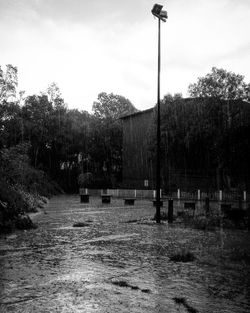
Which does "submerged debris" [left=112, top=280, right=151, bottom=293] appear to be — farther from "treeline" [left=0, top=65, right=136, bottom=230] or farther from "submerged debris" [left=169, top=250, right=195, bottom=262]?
"treeline" [left=0, top=65, right=136, bottom=230]

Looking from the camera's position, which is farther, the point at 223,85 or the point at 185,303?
the point at 223,85

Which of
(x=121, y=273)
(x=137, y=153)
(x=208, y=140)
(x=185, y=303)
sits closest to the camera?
(x=185, y=303)

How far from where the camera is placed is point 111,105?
63281mm

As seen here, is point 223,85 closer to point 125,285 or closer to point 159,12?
point 159,12

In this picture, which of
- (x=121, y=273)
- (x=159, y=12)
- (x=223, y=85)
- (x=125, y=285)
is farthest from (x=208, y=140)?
(x=125, y=285)

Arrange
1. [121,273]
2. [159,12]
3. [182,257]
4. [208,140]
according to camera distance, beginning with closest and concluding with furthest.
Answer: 1. [121,273]
2. [182,257]
3. [159,12]
4. [208,140]

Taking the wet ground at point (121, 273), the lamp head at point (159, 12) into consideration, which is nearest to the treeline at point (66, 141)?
the lamp head at point (159, 12)

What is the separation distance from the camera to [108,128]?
2032 inches

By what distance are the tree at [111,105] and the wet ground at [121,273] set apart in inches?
2050

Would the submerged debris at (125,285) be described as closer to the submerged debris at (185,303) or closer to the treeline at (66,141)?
the submerged debris at (185,303)

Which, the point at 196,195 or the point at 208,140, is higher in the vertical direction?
the point at 208,140

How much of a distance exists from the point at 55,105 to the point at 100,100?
13165 millimetres

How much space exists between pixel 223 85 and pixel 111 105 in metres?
34.0

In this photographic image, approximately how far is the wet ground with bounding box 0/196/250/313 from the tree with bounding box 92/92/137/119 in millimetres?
52074
